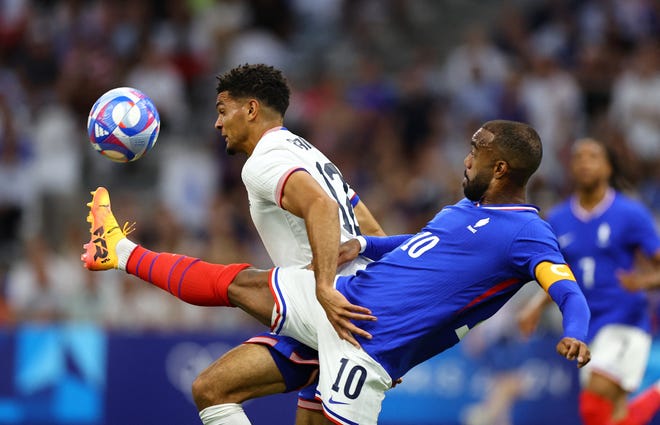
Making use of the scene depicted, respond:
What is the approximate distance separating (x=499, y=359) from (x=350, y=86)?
5.56m

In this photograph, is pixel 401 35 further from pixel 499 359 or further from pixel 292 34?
pixel 499 359

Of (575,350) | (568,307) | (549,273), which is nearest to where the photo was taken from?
(575,350)

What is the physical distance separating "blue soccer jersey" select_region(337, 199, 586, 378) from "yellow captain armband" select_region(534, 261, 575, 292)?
0.24 feet

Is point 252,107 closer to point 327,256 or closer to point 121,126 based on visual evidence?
point 121,126

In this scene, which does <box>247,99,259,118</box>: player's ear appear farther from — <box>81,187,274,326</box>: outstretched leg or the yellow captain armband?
the yellow captain armband

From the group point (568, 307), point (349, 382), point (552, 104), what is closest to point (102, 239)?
point (349, 382)

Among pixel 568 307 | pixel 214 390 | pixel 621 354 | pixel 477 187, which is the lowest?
pixel 621 354

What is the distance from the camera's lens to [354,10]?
17141mm

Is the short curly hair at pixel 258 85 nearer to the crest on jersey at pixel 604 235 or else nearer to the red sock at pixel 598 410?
the crest on jersey at pixel 604 235

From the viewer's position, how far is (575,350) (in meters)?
5.45

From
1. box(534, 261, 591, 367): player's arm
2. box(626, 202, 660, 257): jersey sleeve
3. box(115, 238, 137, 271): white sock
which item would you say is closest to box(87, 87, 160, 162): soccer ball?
box(115, 238, 137, 271): white sock

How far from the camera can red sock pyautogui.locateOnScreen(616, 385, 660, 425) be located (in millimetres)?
9297

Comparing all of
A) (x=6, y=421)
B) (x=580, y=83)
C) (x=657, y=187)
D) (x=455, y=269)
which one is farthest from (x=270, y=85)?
(x=580, y=83)

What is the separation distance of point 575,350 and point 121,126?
303 cm
